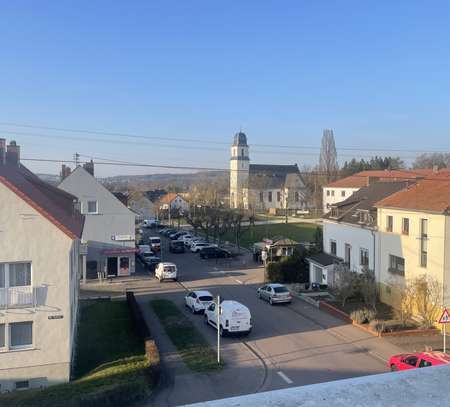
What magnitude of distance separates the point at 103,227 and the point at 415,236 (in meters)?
27.0

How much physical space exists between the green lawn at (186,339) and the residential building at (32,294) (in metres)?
5.14

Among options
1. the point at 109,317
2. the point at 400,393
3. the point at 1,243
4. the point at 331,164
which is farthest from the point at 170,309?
the point at 331,164

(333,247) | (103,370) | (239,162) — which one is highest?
(239,162)

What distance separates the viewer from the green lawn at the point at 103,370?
14.8 meters

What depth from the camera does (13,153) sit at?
36.7 meters

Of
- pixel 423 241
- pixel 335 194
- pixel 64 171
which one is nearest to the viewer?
pixel 423 241

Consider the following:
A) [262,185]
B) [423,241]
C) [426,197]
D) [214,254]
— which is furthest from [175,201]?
[423,241]

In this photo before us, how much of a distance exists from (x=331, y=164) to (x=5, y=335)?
10660 centimetres

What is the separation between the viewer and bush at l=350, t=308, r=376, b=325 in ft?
84.3

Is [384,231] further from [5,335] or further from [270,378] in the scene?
[5,335]

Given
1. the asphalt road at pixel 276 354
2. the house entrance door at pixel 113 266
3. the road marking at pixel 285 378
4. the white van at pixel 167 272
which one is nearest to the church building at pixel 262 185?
the house entrance door at pixel 113 266

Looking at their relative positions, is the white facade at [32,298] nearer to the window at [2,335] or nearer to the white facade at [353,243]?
the window at [2,335]

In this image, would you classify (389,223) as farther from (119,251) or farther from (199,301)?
(119,251)

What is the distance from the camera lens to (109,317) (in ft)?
93.1
